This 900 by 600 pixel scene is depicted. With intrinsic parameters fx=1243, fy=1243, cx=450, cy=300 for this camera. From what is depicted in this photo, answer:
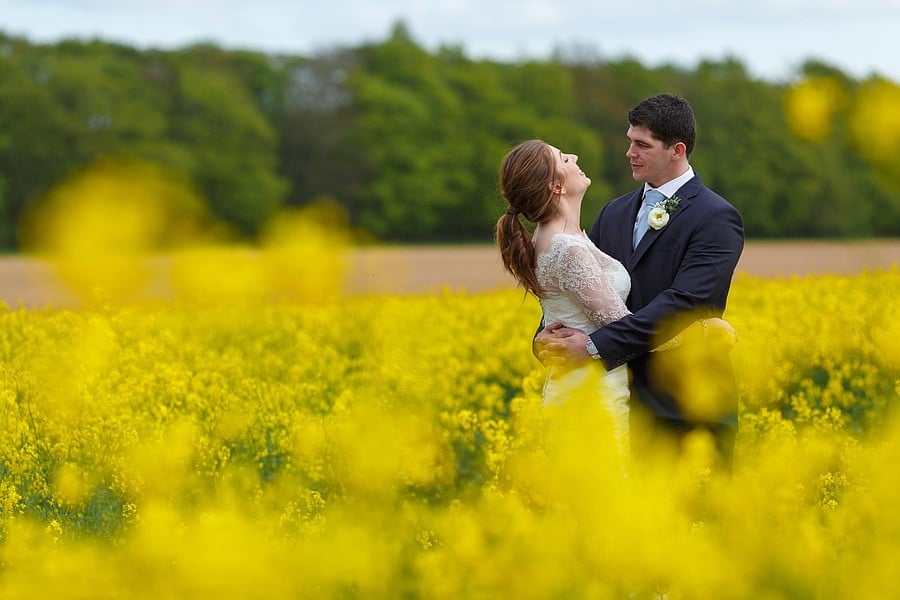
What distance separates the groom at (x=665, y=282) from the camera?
3891 millimetres

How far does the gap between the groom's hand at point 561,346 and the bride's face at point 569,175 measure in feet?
1.46

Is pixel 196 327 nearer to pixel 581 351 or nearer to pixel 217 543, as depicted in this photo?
pixel 581 351

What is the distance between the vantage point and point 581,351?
3.85m

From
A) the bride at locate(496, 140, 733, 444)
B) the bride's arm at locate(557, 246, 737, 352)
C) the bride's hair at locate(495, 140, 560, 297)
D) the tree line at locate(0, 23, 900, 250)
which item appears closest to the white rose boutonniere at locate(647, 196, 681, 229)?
the bride at locate(496, 140, 733, 444)

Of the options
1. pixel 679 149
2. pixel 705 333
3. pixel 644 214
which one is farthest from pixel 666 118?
pixel 705 333

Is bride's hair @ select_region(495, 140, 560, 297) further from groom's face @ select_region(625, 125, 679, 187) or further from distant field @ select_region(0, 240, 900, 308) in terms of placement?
groom's face @ select_region(625, 125, 679, 187)

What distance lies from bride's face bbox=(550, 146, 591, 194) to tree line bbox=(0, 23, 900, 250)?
3350cm

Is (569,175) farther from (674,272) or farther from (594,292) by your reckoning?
(674,272)

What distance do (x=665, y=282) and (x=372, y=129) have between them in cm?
4798

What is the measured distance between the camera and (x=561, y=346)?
388cm

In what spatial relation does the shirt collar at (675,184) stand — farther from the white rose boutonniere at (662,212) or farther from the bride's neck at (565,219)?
the bride's neck at (565,219)

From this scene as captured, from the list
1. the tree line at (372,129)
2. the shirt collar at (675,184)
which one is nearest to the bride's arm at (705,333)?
the shirt collar at (675,184)

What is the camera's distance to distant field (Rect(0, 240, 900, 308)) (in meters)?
6.88

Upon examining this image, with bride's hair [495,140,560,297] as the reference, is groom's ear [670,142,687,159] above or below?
above
